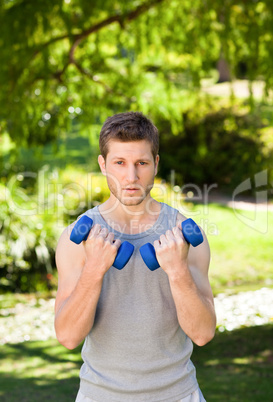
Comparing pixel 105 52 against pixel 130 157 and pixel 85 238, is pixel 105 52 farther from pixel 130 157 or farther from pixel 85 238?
pixel 85 238

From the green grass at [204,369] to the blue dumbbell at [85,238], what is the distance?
3.07m

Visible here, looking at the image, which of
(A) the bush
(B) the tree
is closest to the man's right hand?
(B) the tree

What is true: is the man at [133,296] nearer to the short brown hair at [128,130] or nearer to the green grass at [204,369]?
the short brown hair at [128,130]

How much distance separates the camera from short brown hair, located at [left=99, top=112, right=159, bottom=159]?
1.92 metres

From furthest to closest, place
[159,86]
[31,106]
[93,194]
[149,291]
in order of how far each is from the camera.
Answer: [93,194], [159,86], [31,106], [149,291]

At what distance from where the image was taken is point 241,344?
19.5 feet

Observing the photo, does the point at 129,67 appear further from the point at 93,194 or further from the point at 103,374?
the point at 103,374

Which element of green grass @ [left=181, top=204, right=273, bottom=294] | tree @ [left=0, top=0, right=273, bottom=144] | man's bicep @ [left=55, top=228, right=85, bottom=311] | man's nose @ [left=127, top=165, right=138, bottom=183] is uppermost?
tree @ [left=0, top=0, right=273, bottom=144]

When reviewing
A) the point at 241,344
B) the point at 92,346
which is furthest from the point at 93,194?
the point at 92,346

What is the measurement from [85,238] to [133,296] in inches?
10.4

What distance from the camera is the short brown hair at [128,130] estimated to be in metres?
1.92

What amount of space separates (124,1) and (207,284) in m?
4.11

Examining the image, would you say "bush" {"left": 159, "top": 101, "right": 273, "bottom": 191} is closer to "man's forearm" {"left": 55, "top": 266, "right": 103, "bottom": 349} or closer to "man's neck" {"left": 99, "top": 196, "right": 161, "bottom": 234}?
"man's neck" {"left": 99, "top": 196, "right": 161, "bottom": 234}

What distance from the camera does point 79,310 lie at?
1791mm
